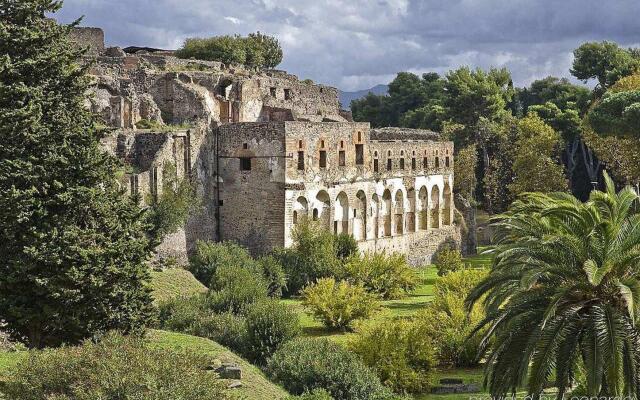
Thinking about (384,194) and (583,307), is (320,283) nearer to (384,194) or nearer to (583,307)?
(583,307)

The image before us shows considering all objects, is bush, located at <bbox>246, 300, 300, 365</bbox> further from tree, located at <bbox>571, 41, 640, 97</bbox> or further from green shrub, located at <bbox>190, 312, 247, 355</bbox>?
tree, located at <bbox>571, 41, 640, 97</bbox>

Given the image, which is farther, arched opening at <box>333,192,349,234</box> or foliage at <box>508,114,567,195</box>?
foliage at <box>508,114,567,195</box>

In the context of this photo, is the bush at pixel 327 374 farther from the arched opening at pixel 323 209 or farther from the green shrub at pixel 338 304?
the arched opening at pixel 323 209

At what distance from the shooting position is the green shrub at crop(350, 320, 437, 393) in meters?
24.2

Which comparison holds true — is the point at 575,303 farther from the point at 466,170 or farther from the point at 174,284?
the point at 466,170

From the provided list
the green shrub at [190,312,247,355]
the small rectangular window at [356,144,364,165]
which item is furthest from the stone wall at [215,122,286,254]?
the green shrub at [190,312,247,355]

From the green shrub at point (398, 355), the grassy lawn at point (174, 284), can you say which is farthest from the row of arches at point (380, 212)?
the green shrub at point (398, 355)

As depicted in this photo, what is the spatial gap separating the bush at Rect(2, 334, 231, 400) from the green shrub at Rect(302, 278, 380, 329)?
51.1 ft

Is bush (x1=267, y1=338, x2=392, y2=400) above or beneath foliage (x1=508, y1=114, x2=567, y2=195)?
beneath

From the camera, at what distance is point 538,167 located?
5803cm

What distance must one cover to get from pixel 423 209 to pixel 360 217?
8944 mm

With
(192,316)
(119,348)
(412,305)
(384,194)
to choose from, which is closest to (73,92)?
(119,348)

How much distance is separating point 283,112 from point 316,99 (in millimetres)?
8340

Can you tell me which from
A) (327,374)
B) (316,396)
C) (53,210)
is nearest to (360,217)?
(327,374)
